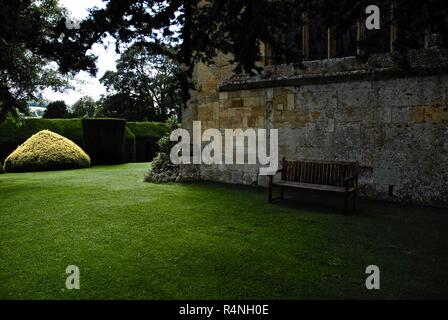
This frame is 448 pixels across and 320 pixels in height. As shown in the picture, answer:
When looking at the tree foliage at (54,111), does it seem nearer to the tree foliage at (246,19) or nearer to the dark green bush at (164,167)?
the dark green bush at (164,167)

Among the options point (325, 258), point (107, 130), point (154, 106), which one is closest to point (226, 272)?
point (325, 258)

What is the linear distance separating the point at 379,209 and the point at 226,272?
3.60 meters

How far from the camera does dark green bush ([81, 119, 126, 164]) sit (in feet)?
50.8

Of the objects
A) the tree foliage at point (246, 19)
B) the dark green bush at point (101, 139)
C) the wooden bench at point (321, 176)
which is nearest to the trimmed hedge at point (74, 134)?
the dark green bush at point (101, 139)

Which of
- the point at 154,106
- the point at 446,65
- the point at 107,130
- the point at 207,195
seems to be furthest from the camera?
the point at 154,106

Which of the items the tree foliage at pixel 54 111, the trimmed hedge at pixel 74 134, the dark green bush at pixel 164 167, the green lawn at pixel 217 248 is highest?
the tree foliage at pixel 54 111

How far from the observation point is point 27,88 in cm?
976

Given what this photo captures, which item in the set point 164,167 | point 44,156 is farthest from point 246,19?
point 44,156

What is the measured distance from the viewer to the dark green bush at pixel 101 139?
15.5 m

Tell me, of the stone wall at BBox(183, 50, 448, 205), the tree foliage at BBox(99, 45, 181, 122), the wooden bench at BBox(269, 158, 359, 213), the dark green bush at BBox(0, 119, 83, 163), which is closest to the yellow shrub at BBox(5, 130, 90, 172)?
the dark green bush at BBox(0, 119, 83, 163)

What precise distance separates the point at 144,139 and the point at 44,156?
7.09 meters

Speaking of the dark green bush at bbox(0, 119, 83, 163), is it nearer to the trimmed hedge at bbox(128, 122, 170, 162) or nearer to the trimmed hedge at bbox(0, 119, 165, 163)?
the trimmed hedge at bbox(0, 119, 165, 163)
